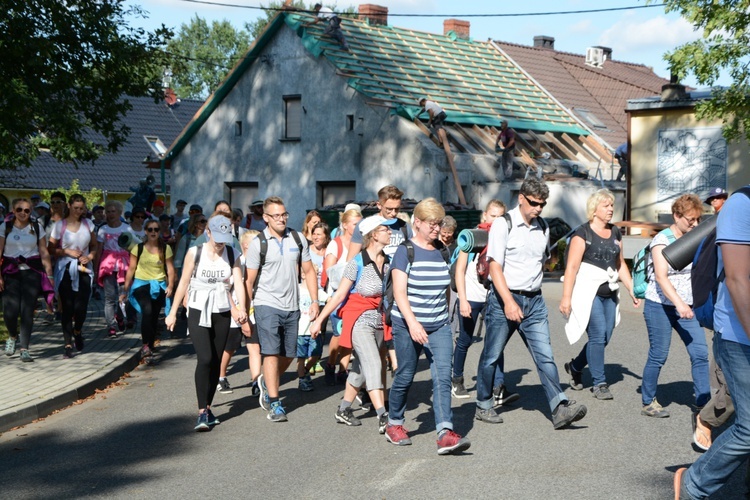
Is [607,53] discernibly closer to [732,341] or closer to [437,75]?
[437,75]

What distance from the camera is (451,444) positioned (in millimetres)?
7277

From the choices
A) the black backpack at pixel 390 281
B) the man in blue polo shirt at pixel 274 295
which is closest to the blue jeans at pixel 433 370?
the black backpack at pixel 390 281

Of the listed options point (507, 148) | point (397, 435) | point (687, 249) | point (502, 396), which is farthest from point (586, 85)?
point (687, 249)

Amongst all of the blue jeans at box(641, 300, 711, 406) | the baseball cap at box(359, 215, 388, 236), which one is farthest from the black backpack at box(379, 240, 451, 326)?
the blue jeans at box(641, 300, 711, 406)

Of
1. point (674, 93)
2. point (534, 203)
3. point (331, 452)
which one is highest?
point (674, 93)

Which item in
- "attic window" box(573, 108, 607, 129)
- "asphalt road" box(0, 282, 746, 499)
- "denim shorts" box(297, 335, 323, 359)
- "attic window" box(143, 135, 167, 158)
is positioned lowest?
"asphalt road" box(0, 282, 746, 499)

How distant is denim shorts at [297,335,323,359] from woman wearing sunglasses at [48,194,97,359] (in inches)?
122

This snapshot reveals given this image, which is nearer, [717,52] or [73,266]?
[73,266]

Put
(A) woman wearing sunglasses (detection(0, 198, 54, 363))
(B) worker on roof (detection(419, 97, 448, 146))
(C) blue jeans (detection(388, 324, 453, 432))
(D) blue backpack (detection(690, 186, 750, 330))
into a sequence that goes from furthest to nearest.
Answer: (B) worker on roof (detection(419, 97, 448, 146))
(A) woman wearing sunglasses (detection(0, 198, 54, 363))
(C) blue jeans (detection(388, 324, 453, 432))
(D) blue backpack (detection(690, 186, 750, 330))

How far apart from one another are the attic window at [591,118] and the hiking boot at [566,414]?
29.9 metres

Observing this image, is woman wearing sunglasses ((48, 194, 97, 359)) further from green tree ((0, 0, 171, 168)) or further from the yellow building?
the yellow building

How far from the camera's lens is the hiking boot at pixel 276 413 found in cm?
878

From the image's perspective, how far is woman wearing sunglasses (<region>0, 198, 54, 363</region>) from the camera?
11.6 m

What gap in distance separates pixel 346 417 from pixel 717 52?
1172 centimetres
